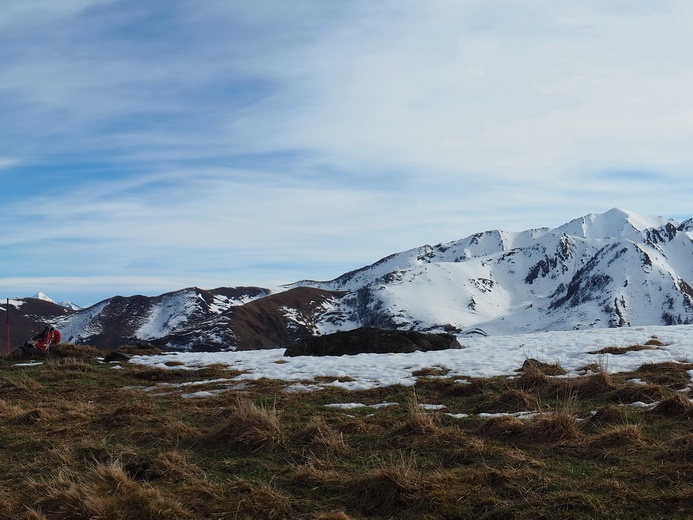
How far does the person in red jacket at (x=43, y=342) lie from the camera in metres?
Answer: 21.3

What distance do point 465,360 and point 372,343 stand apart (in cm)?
656

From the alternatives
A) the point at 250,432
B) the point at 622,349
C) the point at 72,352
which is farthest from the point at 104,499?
the point at 72,352

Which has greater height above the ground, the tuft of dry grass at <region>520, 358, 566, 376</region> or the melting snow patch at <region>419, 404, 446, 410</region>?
the tuft of dry grass at <region>520, 358, 566, 376</region>

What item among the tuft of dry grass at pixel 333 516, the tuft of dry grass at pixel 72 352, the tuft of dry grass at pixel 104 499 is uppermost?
the tuft of dry grass at pixel 72 352

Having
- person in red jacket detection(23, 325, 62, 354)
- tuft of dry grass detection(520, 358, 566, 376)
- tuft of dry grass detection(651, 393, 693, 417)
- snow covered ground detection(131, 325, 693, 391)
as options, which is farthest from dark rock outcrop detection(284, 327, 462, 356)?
tuft of dry grass detection(651, 393, 693, 417)

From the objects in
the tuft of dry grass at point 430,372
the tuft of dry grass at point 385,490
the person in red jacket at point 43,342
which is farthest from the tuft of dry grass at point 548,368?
the person in red jacket at point 43,342

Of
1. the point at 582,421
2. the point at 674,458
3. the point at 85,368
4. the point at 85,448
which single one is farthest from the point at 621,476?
the point at 85,368

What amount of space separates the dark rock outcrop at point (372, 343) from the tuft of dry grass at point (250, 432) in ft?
43.3

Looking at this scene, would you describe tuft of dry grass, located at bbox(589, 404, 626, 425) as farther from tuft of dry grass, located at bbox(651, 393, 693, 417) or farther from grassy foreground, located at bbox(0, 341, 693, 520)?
tuft of dry grass, located at bbox(651, 393, 693, 417)

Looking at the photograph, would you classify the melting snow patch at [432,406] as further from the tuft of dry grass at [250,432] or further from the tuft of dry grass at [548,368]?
the tuft of dry grass at [548,368]

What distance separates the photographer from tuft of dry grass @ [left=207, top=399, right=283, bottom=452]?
8086 mm

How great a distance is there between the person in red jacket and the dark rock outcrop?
28.2ft

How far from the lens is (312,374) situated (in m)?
15.2

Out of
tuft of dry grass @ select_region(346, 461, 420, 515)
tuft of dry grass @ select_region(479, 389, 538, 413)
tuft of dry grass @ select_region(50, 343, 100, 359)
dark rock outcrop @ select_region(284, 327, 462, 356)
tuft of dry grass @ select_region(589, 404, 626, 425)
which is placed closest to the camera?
tuft of dry grass @ select_region(346, 461, 420, 515)
